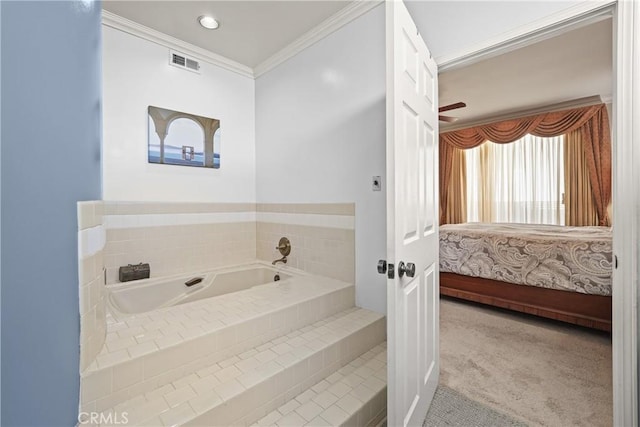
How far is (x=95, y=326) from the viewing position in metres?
1.24

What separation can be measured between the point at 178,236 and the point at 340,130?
1.85 meters

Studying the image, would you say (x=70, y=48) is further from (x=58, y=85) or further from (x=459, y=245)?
(x=459, y=245)

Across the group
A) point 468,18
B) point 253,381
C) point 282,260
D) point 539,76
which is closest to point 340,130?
point 468,18

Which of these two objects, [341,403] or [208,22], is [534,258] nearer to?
[341,403]

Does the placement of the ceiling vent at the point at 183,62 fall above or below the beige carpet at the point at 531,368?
above

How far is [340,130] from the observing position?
246cm

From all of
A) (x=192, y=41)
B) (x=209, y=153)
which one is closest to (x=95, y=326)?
(x=209, y=153)

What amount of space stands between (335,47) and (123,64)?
5.99ft

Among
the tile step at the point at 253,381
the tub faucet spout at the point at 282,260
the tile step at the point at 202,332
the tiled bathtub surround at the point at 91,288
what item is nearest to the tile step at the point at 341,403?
the tile step at the point at 253,381

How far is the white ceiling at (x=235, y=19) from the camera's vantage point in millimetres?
2271

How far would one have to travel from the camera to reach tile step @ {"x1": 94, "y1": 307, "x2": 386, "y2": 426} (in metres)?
1.18

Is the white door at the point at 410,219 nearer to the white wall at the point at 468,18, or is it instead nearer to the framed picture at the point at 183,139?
the white wall at the point at 468,18

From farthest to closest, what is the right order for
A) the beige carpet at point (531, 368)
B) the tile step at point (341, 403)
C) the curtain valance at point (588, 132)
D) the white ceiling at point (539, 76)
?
the curtain valance at point (588, 132) < the white ceiling at point (539, 76) < the beige carpet at point (531, 368) < the tile step at point (341, 403)

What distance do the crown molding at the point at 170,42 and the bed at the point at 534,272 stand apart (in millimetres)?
3099
